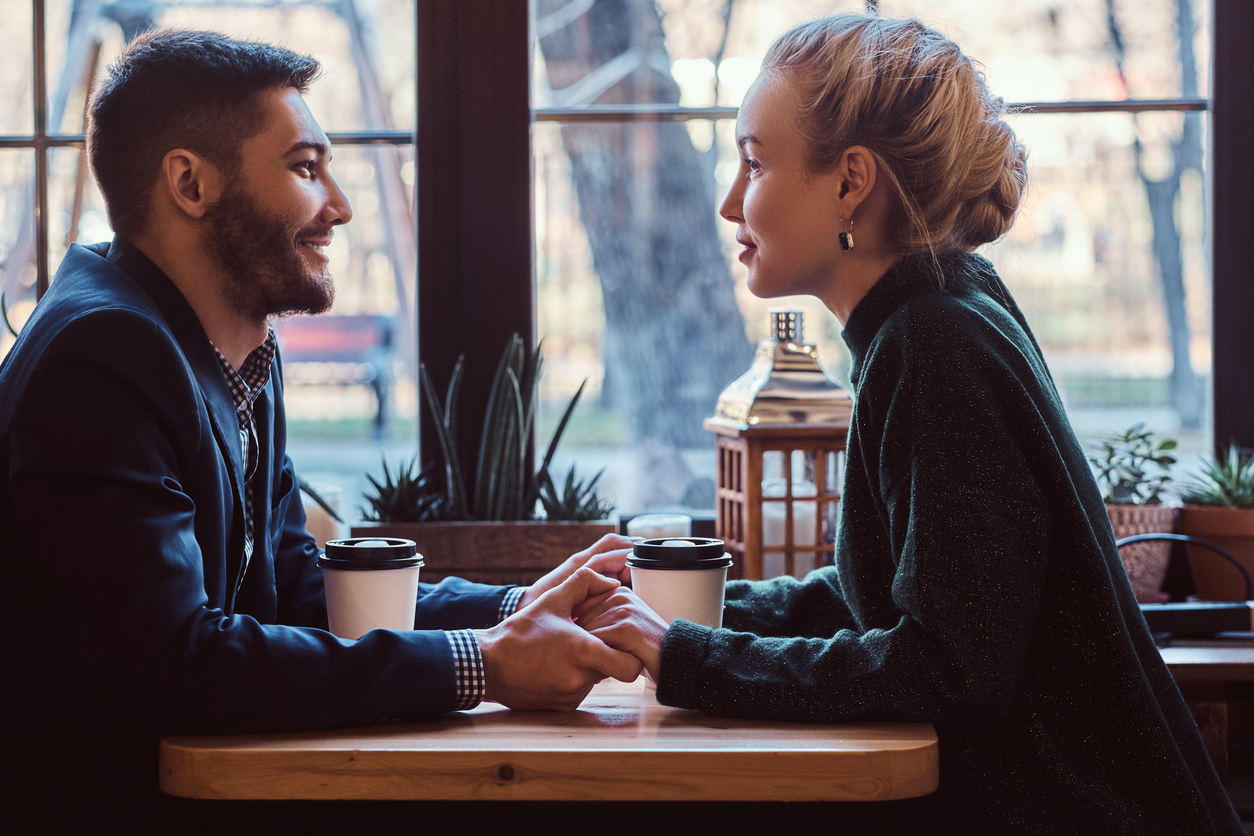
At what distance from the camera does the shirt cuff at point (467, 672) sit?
1.12m

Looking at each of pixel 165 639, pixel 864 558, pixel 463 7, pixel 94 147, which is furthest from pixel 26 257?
pixel 864 558

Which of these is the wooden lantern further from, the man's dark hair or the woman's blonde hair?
the man's dark hair

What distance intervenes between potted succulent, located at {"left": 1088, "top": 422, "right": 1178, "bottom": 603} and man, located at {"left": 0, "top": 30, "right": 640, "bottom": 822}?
4.14 ft

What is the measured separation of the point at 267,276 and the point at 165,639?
60cm

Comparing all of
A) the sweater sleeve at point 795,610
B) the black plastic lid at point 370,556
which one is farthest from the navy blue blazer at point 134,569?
the sweater sleeve at point 795,610

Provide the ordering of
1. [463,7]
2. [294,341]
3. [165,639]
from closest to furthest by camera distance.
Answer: [165,639]
[463,7]
[294,341]

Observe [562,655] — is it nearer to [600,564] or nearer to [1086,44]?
[600,564]

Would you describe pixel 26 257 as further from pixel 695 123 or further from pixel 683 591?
pixel 683 591

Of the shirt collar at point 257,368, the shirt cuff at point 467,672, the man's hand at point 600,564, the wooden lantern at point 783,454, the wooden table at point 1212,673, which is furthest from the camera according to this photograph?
the wooden lantern at point 783,454

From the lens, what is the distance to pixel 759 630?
1474 millimetres

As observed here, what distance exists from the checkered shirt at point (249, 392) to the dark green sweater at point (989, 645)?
67 cm

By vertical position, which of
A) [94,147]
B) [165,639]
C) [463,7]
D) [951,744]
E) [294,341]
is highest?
[463,7]

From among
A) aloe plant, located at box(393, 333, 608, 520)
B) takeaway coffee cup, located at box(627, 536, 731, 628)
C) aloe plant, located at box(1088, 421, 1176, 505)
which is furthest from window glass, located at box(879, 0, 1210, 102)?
takeaway coffee cup, located at box(627, 536, 731, 628)

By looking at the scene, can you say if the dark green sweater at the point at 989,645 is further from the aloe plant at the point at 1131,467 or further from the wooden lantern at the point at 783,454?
the aloe plant at the point at 1131,467
